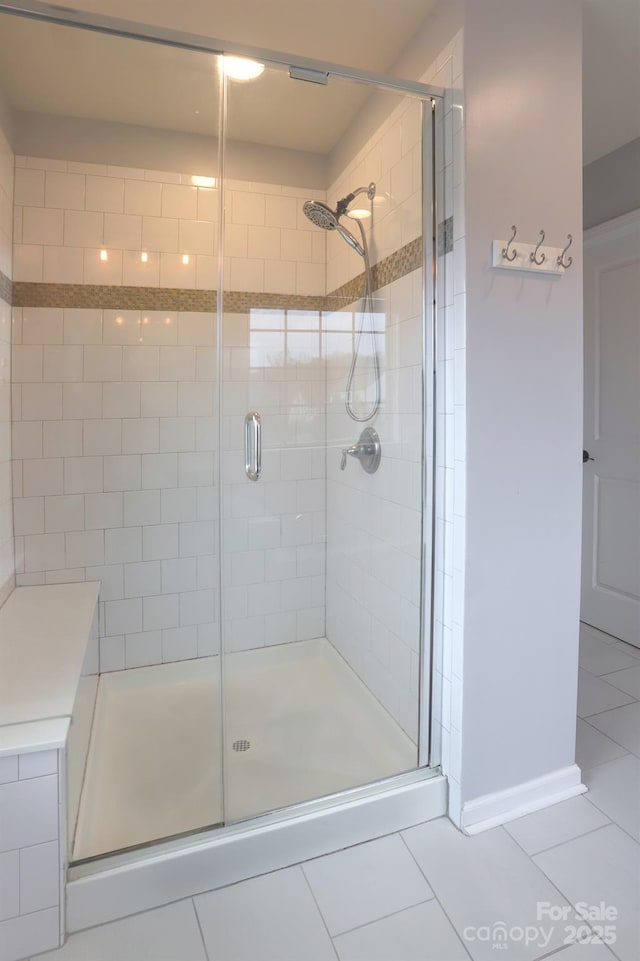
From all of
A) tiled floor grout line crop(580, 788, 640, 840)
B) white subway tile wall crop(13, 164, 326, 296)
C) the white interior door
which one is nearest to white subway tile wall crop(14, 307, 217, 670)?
white subway tile wall crop(13, 164, 326, 296)

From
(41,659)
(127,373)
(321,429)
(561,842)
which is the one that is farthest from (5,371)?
(561,842)

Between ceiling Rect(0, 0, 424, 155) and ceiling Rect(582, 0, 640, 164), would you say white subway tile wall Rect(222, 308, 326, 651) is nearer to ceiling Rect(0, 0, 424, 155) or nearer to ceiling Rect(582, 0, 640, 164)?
ceiling Rect(0, 0, 424, 155)

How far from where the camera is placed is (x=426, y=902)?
4.33 feet

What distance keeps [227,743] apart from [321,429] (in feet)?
3.96

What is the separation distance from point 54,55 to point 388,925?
9.33 ft

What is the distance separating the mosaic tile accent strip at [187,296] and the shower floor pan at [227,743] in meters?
1.42

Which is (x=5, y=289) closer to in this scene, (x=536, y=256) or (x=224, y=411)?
(x=224, y=411)

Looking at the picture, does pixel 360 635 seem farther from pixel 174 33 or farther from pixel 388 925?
pixel 174 33

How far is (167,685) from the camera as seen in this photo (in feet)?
7.68

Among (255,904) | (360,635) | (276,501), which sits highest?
(276,501)

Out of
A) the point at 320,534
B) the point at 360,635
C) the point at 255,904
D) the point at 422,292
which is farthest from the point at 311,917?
the point at 422,292

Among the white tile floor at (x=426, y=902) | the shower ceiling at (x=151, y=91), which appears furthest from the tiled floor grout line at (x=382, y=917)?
the shower ceiling at (x=151, y=91)

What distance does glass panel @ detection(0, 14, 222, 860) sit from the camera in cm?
207

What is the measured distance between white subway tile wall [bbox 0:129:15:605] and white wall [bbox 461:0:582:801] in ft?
5.80
